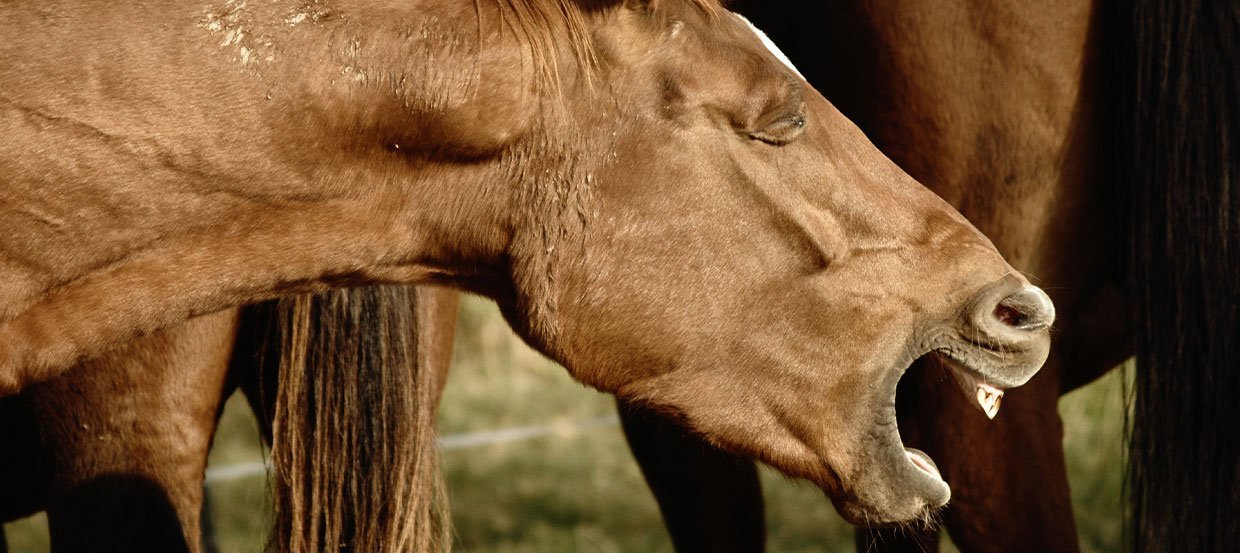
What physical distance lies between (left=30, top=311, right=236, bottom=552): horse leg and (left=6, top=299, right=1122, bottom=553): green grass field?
79.8 inches

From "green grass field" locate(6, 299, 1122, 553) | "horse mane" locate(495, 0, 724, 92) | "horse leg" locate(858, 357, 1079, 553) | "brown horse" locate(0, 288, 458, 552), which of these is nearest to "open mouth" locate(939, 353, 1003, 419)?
"horse leg" locate(858, 357, 1079, 553)

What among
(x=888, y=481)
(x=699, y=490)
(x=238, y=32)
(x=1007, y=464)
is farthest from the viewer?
(x=699, y=490)

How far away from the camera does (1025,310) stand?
1.72 meters

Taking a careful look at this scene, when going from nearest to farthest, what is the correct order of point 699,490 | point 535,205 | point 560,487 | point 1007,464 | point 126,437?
point 535,205 < point 126,437 < point 1007,464 < point 699,490 < point 560,487

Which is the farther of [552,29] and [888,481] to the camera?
[888,481]

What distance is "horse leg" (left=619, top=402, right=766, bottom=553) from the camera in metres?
2.94

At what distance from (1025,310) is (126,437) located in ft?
4.16

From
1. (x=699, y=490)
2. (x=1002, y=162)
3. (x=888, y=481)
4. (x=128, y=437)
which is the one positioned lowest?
(x=699, y=490)

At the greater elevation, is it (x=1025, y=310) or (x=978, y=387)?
(x=1025, y=310)

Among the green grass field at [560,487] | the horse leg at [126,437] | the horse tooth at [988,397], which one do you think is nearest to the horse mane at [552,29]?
the horse tooth at [988,397]

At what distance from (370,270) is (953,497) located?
1.02m

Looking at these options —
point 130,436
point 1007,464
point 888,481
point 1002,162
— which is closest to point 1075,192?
point 1002,162

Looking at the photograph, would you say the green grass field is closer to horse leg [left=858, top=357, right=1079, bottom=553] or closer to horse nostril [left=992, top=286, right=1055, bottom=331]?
horse leg [left=858, top=357, right=1079, bottom=553]

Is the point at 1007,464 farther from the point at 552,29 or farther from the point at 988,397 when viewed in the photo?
the point at 552,29
